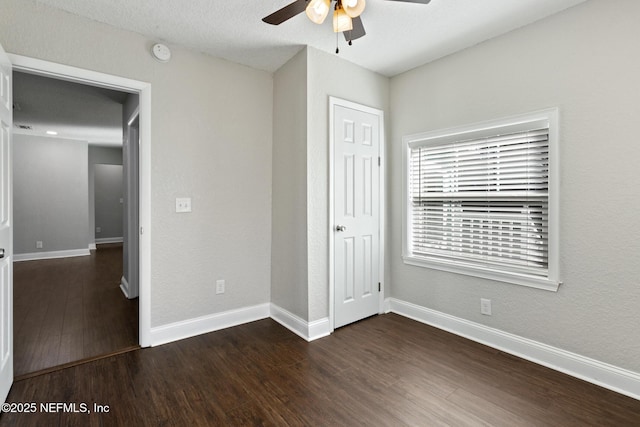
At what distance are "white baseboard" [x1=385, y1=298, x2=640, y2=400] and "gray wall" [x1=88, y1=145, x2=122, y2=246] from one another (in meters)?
7.94

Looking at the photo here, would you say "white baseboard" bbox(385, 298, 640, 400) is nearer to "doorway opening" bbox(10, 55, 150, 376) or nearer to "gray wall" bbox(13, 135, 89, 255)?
"doorway opening" bbox(10, 55, 150, 376)

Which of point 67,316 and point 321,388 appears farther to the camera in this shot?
point 67,316

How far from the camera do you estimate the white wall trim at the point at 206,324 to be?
8.66 feet

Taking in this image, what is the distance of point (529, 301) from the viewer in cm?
239

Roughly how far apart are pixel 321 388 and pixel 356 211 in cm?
164

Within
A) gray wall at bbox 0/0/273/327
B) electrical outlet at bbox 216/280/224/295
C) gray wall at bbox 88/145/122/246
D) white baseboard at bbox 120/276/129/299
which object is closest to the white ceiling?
gray wall at bbox 0/0/273/327

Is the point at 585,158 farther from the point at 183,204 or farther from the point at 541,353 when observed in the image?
the point at 183,204

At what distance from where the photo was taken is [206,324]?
2.87m

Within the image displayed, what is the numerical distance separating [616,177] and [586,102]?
0.55 meters

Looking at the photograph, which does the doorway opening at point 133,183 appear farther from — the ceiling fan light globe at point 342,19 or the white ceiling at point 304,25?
the ceiling fan light globe at point 342,19

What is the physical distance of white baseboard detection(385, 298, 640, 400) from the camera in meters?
1.97

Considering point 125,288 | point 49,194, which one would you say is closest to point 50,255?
point 49,194

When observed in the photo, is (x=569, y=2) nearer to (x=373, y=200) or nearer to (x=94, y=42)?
(x=373, y=200)

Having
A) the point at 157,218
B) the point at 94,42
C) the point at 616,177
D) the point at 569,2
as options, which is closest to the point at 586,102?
the point at 616,177
